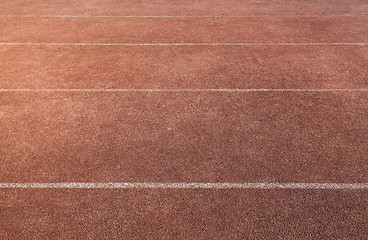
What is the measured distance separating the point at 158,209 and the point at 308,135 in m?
3.04

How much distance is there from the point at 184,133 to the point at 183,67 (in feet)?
9.47

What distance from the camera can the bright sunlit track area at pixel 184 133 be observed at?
4191 mm

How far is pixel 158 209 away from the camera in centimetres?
431

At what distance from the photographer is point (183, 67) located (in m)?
8.21

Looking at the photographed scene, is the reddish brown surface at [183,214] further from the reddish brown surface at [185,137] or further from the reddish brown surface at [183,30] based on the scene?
the reddish brown surface at [183,30]

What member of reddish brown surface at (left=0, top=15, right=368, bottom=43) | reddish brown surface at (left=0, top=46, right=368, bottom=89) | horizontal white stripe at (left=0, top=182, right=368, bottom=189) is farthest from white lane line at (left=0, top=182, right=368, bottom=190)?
reddish brown surface at (left=0, top=15, right=368, bottom=43)

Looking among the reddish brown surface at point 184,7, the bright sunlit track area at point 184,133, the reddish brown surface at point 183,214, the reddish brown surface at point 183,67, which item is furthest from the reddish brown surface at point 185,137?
the reddish brown surface at point 184,7

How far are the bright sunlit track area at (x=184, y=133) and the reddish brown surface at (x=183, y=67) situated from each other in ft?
0.17

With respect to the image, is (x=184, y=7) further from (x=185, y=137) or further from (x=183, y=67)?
(x=185, y=137)

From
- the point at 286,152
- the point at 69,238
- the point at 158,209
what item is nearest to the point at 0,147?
the point at 69,238

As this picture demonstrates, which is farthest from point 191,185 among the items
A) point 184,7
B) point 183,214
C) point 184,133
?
point 184,7

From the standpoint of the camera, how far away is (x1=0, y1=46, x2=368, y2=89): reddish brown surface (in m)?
7.40

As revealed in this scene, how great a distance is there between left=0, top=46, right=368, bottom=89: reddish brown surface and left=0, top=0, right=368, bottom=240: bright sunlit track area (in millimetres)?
50

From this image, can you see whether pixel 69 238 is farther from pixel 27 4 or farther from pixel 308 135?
pixel 27 4
